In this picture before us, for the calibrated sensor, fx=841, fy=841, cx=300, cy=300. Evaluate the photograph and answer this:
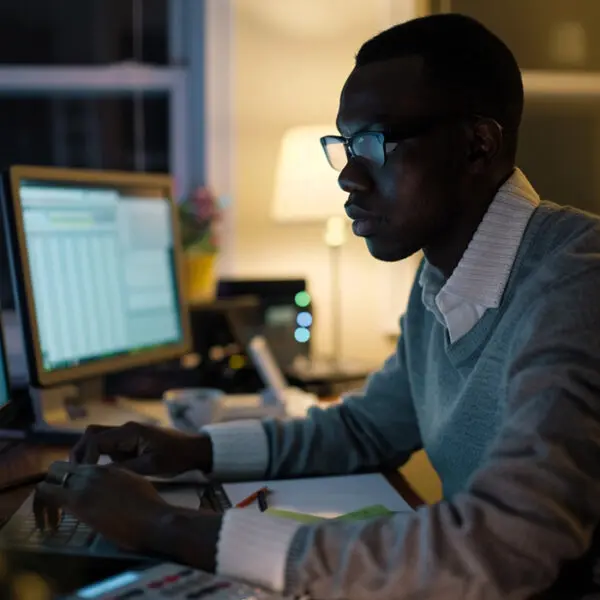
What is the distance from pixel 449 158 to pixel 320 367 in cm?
114

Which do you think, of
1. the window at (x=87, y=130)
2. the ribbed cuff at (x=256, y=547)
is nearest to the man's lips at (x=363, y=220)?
the ribbed cuff at (x=256, y=547)

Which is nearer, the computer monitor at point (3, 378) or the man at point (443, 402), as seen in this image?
the man at point (443, 402)

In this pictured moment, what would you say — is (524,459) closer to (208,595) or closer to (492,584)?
(492,584)

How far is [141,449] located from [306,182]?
1.14m

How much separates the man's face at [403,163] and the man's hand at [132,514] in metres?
0.42

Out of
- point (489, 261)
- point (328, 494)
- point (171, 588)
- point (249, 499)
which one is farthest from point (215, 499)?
point (489, 261)

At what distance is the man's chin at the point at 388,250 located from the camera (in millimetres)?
1071

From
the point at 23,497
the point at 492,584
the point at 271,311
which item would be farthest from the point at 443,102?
the point at 271,311

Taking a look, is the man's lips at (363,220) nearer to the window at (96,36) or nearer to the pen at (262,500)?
the pen at (262,500)

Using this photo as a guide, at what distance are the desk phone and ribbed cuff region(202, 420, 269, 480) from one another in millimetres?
429

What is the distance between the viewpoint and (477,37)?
41.1 inches

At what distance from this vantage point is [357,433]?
1324mm

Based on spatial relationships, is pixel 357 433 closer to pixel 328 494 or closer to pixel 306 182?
Result: pixel 328 494

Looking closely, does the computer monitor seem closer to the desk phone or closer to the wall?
the desk phone
